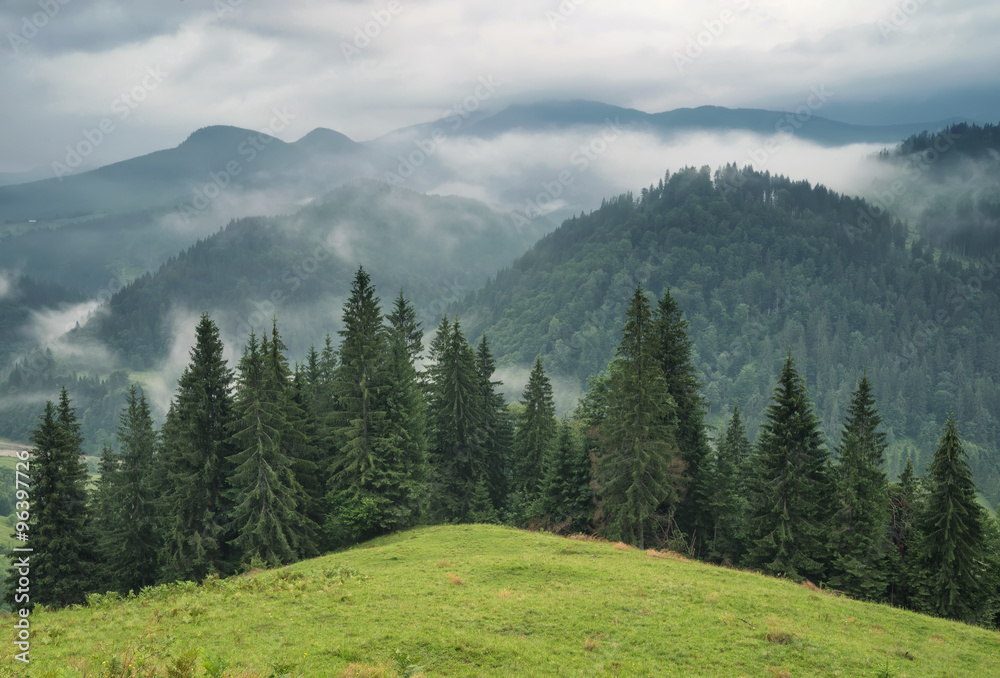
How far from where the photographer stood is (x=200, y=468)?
4481 centimetres

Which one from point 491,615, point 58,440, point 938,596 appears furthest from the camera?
point 58,440

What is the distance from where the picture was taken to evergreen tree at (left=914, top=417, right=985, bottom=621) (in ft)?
129

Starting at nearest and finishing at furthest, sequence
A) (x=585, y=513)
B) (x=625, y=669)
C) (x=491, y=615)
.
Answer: (x=625, y=669) → (x=491, y=615) → (x=585, y=513)

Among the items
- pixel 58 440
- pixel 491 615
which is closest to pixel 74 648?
pixel 491 615

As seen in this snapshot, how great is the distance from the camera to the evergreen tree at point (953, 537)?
39219 millimetres

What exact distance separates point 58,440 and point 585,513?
40.0 m

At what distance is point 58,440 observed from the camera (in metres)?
42.8

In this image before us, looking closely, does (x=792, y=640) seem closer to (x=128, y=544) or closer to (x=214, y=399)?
(x=214, y=399)

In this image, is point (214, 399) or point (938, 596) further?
point (214, 399)

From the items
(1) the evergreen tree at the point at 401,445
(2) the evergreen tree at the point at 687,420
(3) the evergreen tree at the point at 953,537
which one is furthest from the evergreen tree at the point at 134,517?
(3) the evergreen tree at the point at 953,537

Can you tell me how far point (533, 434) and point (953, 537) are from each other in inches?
1461

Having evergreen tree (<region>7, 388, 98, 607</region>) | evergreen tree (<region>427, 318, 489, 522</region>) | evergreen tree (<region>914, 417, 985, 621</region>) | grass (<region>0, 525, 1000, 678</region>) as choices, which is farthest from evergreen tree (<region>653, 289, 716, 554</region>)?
evergreen tree (<region>7, 388, 98, 607</region>)

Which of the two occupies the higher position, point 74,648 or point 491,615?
point 74,648

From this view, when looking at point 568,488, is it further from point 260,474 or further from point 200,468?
point 200,468
